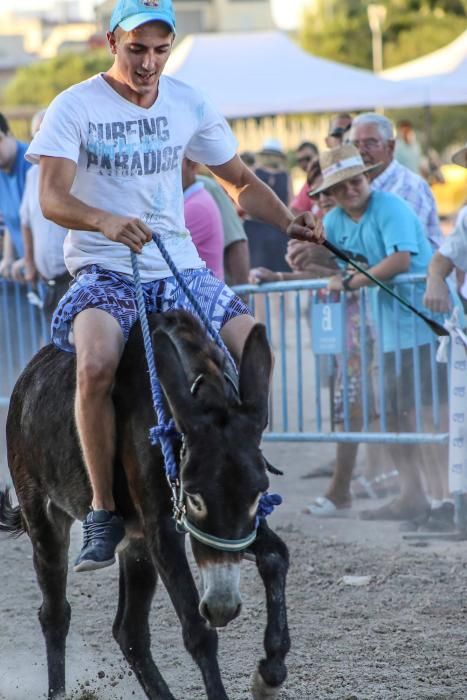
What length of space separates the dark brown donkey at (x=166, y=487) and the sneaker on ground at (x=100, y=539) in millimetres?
102

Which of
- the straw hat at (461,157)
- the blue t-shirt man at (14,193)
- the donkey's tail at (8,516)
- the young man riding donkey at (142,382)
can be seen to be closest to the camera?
the young man riding donkey at (142,382)

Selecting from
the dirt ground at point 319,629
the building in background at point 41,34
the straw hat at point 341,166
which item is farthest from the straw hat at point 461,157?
the building in background at point 41,34

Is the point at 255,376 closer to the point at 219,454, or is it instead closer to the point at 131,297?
the point at 219,454

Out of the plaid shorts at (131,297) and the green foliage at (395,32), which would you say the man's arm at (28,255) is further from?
the green foliage at (395,32)

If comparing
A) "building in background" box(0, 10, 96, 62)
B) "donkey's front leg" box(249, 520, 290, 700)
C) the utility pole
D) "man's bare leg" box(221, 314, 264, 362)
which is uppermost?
"building in background" box(0, 10, 96, 62)

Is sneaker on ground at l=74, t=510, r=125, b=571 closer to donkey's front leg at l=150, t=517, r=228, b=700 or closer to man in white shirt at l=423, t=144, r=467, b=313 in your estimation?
donkey's front leg at l=150, t=517, r=228, b=700

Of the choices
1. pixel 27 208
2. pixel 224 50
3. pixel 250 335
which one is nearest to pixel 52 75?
pixel 224 50

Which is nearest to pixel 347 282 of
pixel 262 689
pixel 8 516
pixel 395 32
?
pixel 8 516

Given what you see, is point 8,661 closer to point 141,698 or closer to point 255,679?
point 141,698

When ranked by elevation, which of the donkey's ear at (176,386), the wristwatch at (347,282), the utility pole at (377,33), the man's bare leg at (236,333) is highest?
the utility pole at (377,33)

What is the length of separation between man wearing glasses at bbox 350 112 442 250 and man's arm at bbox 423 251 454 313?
1.45m

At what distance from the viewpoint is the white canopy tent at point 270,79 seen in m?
16.4

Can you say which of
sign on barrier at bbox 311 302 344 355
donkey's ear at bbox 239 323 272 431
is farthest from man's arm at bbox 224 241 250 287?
donkey's ear at bbox 239 323 272 431

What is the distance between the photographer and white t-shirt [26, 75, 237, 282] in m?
4.46
